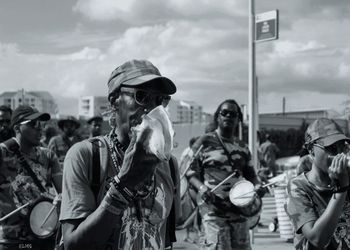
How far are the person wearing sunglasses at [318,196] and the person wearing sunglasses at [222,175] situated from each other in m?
2.36

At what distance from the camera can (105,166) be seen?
262 centimetres

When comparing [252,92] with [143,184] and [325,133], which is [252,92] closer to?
[325,133]

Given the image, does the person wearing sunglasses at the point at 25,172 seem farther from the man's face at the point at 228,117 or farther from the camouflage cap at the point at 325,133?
the camouflage cap at the point at 325,133

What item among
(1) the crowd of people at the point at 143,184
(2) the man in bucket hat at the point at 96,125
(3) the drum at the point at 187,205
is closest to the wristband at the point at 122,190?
(1) the crowd of people at the point at 143,184

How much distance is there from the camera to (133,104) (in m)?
2.59

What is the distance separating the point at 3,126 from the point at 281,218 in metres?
5.17

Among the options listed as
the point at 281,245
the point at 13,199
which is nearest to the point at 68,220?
the point at 13,199

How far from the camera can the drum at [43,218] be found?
5.45 meters

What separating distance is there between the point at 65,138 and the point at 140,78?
8.51 meters

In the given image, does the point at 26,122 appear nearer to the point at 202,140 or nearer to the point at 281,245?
the point at 202,140

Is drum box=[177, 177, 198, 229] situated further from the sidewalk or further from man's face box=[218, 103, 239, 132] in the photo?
man's face box=[218, 103, 239, 132]

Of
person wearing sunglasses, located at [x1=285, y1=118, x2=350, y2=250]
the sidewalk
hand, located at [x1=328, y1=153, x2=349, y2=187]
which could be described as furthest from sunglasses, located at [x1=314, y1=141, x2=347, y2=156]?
the sidewalk

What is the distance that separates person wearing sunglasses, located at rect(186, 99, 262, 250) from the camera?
6457 millimetres

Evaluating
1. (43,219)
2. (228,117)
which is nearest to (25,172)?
(43,219)
